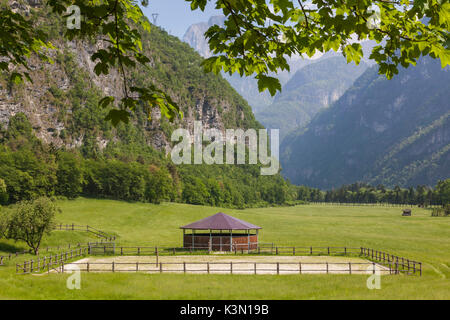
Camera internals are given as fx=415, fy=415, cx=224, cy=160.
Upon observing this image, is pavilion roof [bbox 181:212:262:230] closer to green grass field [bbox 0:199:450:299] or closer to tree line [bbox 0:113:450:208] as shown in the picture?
green grass field [bbox 0:199:450:299]

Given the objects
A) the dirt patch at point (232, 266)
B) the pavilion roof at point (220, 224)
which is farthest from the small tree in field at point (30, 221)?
the pavilion roof at point (220, 224)

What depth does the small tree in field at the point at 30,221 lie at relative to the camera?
46.5 meters

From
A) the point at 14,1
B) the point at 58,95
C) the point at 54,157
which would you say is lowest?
the point at 54,157

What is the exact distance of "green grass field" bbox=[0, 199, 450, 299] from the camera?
73.7 feet

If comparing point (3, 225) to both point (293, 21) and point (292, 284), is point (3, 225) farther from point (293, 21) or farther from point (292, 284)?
point (293, 21)

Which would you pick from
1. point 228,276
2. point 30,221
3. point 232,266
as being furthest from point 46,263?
point 228,276

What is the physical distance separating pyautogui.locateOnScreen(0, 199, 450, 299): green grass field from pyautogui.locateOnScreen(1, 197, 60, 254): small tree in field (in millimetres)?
2541

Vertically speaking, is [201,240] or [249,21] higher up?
[249,21]

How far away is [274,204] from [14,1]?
156 meters

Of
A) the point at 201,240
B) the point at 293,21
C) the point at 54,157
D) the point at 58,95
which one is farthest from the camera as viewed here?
the point at 58,95

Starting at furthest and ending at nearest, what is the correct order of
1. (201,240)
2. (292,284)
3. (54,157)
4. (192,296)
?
(54,157) < (201,240) < (292,284) < (192,296)

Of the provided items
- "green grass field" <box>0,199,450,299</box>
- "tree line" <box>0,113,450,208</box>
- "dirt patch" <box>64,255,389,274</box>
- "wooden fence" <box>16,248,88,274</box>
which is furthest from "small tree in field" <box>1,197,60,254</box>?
"tree line" <box>0,113,450,208</box>

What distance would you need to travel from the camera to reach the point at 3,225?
46.5 metres
